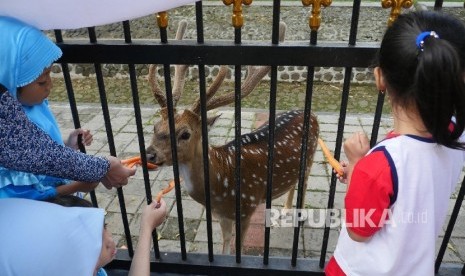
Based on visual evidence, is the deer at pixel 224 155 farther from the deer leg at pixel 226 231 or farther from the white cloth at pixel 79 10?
the white cloth at pixel 79 10

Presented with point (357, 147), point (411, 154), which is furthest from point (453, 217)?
point (411, 154)

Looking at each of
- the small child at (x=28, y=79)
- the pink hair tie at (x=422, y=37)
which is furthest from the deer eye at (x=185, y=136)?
the pink hair tie at (x=422, y=37)

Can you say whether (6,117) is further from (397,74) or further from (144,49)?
(397,74)

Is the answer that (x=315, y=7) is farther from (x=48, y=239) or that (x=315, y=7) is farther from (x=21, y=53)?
(x=48, y=239)

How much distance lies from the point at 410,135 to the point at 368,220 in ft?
1.15

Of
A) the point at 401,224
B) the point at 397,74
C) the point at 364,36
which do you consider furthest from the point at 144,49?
the point at 364,36

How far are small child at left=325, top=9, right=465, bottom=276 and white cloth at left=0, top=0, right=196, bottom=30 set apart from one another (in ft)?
2.96

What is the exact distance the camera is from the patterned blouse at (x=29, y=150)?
1461mm

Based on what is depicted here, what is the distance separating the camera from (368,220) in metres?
1.55

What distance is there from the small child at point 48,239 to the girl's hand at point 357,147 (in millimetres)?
1060

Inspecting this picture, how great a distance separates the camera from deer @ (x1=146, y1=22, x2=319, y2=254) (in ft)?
10.1

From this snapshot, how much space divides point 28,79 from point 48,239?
2.06ft

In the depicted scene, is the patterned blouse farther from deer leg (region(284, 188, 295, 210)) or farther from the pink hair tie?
deer leg (region(284, 188, 295, 210))

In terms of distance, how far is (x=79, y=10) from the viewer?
1.73 meters
